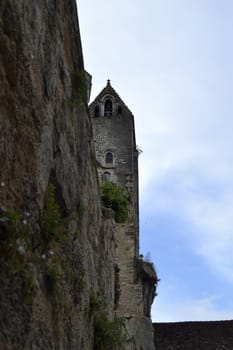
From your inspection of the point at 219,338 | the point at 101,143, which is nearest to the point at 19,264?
the point at 219,338

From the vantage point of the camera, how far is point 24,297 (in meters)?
4.78

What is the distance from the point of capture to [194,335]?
81.6ft

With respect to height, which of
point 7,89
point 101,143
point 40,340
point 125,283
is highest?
point 101,143

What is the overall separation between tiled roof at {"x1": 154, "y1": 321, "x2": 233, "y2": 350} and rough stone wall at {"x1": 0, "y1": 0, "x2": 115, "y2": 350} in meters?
16.9

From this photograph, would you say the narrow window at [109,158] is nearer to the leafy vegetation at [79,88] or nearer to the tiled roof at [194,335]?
the tiled roof at [194,335]

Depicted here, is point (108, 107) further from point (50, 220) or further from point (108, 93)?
point (50, 220)

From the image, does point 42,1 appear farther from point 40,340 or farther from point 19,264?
point 40,340

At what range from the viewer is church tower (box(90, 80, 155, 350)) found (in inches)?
669

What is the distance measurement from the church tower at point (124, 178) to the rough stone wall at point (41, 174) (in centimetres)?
900

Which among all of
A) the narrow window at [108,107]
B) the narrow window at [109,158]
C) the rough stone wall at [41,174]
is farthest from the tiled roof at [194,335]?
the rough stone wall at [41,174]

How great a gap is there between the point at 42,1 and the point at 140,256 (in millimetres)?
13518

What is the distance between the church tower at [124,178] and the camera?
1700 centimetres

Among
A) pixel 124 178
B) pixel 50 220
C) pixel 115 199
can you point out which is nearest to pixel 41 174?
pixel 50 220

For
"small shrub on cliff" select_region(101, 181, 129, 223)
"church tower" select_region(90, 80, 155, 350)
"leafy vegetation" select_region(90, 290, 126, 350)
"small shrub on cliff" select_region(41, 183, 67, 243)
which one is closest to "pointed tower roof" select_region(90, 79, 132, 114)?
"church tower" select_region(90, 80, 155, 350)
